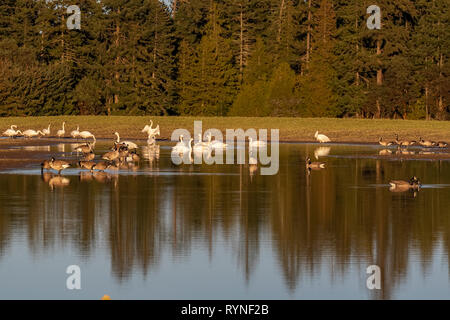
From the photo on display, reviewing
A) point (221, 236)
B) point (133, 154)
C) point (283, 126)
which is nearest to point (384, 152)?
point (133, 154)

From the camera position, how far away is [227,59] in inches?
3723

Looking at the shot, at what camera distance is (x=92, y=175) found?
33.5m

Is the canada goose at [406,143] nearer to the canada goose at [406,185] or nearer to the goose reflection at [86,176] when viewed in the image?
the goose reflection at [86,176]

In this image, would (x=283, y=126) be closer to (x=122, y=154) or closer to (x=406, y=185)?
(x=122, y=154)

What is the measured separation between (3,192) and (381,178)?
1277cm

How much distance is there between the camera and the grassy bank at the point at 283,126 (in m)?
64.4

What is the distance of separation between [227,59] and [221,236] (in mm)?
75677

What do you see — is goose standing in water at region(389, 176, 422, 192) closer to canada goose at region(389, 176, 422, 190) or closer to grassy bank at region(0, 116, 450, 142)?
canada goose at region(389, 176, 422, 190)

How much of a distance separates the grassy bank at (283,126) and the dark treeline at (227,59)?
1168cm

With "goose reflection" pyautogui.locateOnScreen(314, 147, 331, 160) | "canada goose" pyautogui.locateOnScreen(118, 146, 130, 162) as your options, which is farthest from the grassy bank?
"canada goose" pyautogui.locateOnScreen(118, 146, 130, 162)

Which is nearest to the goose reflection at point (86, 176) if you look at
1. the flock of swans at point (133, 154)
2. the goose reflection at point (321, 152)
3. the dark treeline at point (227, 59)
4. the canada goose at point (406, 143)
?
the flock of swans at point (133, 154)
